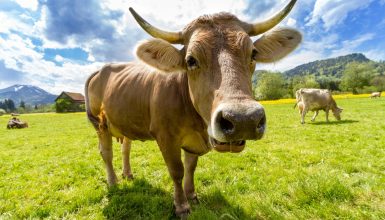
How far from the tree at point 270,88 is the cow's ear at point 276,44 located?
77.5 meters

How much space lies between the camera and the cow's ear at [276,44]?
3.39 metres

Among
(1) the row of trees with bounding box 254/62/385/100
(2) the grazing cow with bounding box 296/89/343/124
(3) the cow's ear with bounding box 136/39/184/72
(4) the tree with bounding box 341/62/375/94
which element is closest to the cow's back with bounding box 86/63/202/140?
(3) the cow's ear with bounding box 136/39/184/72

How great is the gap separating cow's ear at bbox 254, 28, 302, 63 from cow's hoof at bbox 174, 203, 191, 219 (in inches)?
90.3

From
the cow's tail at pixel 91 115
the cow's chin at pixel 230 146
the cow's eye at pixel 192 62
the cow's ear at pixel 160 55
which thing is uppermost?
the cow's ear at pixel 160 55

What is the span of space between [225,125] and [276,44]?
69.5 inches

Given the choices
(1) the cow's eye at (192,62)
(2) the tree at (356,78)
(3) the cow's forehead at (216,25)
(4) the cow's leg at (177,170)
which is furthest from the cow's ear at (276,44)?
(2) the tree at (356,78)

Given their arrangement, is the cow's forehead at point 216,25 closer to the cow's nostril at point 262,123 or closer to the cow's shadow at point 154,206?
the cow's nostril at point 262,123

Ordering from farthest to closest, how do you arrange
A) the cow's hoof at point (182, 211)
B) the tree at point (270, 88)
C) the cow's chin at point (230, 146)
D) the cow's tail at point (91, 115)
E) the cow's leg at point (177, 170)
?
the tree at point (270, 88) < the cow's tail at point (91, 115) < the cow's hoof at point (182, 211) < the cow's leg at point (177, 170) < the cow's chin at point (230, 146)

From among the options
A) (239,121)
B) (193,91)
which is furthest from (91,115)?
(239,121)

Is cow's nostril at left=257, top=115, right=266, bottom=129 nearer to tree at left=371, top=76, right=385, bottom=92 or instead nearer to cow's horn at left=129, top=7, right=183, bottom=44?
cow's horn at left=129, top=7, right=183, bottom=44

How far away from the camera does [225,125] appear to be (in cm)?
229

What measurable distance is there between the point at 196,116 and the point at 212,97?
33.1 inches

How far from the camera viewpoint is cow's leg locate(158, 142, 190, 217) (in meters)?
3.61

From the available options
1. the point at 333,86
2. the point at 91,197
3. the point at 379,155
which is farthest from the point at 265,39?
the point at 333,86
